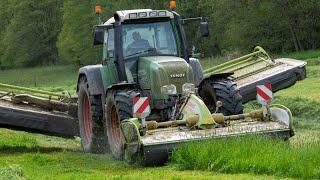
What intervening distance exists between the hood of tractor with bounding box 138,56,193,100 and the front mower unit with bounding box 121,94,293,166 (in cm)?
62

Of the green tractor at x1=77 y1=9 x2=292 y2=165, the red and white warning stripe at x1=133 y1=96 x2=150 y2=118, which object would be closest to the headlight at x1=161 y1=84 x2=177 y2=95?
the green tractor at x1=77 y1=9 x2=292 y2=165

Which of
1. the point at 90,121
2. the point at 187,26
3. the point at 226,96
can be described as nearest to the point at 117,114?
the point at 226,96

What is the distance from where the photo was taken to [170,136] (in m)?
9.93

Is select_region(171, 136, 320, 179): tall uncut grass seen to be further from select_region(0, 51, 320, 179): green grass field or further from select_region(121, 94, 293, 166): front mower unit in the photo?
select_region(121, 94, 293, 166): front mower unit

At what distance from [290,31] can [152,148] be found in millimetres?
37948

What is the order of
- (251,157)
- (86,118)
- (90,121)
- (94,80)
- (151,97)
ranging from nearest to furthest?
1. (251,157)
2. (151,97)
3. (94,80)
4. (90,121)
5. (86,118)

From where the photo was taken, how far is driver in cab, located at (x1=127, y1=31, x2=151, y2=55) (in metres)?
12.3

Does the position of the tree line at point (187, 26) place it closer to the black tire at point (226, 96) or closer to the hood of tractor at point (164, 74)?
the black tire at point (226, 96)

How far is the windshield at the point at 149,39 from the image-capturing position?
40.2ft

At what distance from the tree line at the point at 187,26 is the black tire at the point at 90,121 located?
→ 94.0 feet

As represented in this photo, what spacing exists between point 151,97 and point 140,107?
1.27m

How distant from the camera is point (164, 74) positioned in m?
11.2

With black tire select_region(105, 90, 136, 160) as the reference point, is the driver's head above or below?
above

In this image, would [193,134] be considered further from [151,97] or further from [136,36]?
[136,36]
